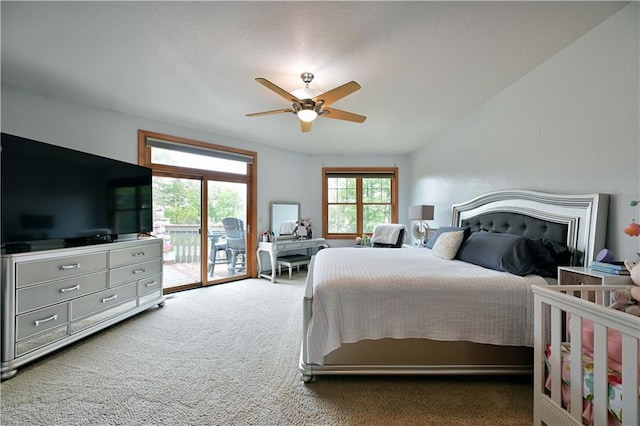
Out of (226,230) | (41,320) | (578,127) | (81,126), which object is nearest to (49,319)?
(41,320)

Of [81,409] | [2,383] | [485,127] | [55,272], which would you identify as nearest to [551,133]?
[485,127]

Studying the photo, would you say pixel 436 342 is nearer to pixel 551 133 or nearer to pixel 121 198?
pixel 551 133

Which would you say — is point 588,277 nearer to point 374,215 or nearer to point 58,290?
point 58,290

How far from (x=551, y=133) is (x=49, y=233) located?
424 cm

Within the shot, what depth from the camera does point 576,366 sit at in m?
1.12

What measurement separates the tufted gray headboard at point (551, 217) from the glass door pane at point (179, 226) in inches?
153

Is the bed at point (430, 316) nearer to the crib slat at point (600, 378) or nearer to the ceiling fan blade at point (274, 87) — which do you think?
the crib slat at point (600, 378)

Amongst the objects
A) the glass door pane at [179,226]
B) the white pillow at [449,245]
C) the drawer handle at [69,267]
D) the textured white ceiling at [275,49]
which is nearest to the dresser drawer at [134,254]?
the drawer handle at [69,267]

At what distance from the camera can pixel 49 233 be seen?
6.88 feet

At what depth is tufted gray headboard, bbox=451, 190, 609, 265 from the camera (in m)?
1.68

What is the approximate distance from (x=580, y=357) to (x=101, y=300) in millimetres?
3424

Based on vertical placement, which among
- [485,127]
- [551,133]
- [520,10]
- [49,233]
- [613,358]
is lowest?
[613,358]

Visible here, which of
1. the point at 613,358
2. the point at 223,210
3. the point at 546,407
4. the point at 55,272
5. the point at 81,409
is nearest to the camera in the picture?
the point at 613,358

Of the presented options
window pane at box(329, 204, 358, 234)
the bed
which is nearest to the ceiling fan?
the bed
